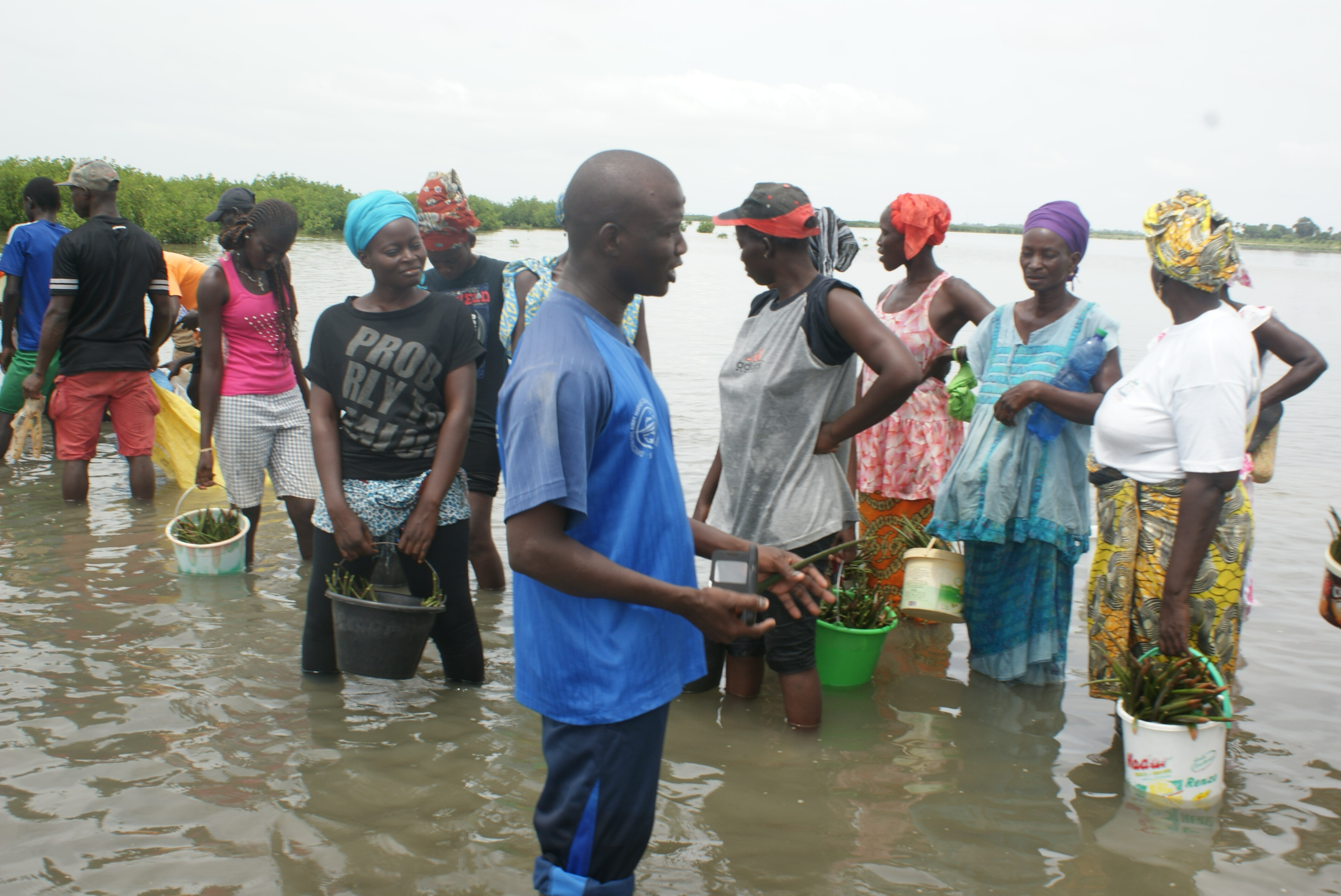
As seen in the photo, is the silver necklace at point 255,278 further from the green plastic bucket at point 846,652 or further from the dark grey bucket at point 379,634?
the green plastic bucket at point 846,652

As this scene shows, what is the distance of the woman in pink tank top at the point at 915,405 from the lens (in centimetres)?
450

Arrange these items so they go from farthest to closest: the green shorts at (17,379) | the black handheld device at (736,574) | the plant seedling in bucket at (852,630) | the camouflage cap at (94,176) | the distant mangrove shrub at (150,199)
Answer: the distant mangrove shrub at (150,199) → the green shorts at (17,379) → the camouflage cap at (94,176) → the plant seedling in bucket at (852,630) → the black handheld device at (736,574)

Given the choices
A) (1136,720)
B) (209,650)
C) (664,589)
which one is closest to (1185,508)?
(1136,720)

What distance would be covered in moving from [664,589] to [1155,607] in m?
2.23

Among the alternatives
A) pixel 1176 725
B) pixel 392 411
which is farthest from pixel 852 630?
pixel 392 411

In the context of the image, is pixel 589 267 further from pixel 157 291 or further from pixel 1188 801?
pixel 157 291

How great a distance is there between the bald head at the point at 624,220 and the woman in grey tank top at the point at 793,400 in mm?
1333

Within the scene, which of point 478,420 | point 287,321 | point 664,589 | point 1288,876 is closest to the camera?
point 664,589

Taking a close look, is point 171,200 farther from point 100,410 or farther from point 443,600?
point 443,600

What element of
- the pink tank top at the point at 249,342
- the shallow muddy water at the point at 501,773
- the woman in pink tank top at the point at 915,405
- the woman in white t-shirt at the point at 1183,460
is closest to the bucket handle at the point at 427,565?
the shallow muddy water at the point at 501,773

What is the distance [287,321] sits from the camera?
4.99 metres

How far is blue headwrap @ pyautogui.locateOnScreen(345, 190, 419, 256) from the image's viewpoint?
11.4 feet

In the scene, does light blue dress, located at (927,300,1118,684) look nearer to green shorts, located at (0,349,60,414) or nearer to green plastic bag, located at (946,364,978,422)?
green plastic bag, located at (946,364,978,422)

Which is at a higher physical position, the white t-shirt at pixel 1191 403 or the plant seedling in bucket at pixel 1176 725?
the white t-shirt at pixel 1191 403
